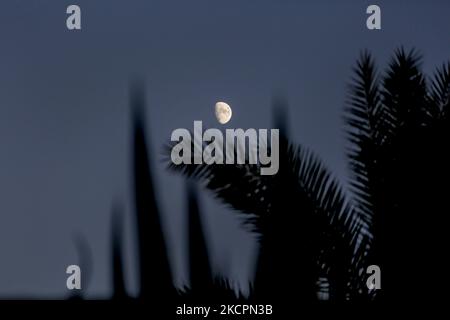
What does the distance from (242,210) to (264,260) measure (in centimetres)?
30

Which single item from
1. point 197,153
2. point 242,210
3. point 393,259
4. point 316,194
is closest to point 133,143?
point 197,153

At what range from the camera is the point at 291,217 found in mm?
5910

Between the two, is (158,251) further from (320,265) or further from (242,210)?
(320,265)
